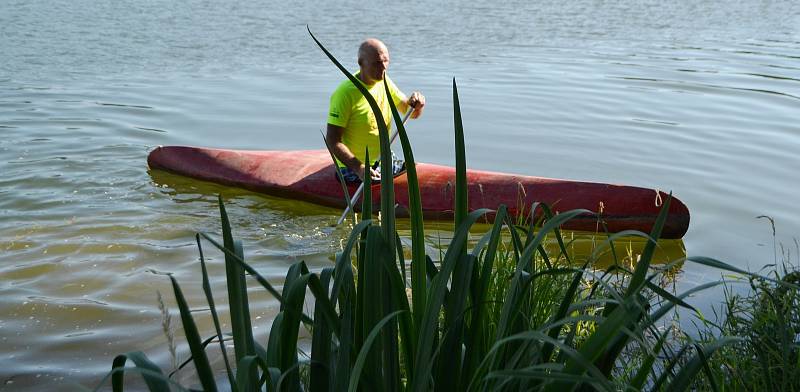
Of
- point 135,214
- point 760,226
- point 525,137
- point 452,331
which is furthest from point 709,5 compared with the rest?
point 452,331

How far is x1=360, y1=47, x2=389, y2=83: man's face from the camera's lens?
610 centimetres

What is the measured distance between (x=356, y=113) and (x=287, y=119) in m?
3.46

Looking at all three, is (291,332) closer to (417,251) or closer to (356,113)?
(417,251)

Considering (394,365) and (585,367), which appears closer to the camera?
(585,367)

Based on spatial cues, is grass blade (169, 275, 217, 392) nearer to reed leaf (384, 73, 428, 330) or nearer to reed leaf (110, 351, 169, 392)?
reed leaf (110, 351, 169, 392)

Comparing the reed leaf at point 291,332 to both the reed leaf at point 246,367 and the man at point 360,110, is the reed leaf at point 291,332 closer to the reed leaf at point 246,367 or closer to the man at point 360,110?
the reed leaf at point 246,367

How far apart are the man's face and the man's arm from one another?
40cm

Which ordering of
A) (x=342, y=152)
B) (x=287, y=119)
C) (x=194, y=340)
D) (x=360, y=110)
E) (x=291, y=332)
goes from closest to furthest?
(x=194, y=340)
(x=291, y=332)
(x=342, y=152)
(x=360, y=110)
(x=287, y=119)

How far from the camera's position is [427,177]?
21.9ft

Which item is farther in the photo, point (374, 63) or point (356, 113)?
point (356, 113)

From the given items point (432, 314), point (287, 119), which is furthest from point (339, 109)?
point (432, 314)

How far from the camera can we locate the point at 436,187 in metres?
6.58

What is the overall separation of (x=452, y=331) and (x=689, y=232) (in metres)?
4.64

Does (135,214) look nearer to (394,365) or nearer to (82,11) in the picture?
(394,365)
